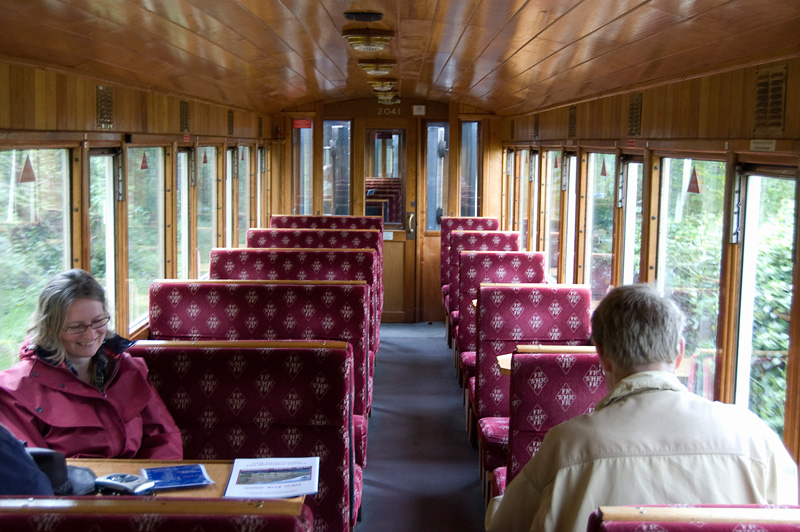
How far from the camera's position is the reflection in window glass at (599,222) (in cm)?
531

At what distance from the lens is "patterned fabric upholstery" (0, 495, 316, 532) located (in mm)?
1401

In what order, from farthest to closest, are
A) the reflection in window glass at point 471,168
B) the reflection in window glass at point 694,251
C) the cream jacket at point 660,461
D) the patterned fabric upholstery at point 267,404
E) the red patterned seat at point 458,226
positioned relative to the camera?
the reflection in window glass at point 471,168 < the red patterned seat at point 458,226 < the reflection in window glass at point 694,251 < the patterned fabric upholstery at point 267,404 < the cream jacket at point 660,461

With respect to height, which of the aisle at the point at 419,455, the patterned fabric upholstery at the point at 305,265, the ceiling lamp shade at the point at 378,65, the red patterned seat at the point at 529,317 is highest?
the ceiling lamp shade at the point at 378,65

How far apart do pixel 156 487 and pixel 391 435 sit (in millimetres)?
3548

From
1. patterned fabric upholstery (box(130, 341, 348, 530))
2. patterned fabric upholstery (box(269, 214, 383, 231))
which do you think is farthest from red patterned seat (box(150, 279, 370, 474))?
patterned fabric upholstery (box(269, 214, 383, 231))

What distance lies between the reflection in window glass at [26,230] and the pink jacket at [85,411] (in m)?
0.93

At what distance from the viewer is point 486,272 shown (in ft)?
19.4

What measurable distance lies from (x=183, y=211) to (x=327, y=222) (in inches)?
89.1

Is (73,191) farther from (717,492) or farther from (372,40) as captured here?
(717,492)

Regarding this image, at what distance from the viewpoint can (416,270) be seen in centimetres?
980

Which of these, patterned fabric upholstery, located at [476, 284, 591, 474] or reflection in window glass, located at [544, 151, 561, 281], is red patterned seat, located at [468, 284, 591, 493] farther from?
reflection in window glass, located at [544, 151, 561, 281]

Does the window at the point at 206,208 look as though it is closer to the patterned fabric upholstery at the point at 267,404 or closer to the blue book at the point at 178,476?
the patterned fabric upholstery at the point at 267,404

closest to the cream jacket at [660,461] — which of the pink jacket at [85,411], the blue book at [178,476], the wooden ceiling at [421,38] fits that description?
the blue book at [178,476]

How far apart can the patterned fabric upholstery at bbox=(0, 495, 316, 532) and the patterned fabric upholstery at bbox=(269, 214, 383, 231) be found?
6.73 meters
